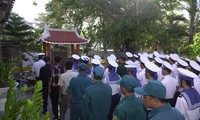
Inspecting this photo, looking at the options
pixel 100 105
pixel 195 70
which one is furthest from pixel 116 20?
pixel 100 105

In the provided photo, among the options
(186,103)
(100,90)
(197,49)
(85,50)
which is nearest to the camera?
→ (186,103)

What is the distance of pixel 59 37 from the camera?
51.0 ft

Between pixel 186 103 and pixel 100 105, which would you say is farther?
pixel 100 105

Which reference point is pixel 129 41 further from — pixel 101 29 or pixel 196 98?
pixel 196 98

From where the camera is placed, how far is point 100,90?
489cm

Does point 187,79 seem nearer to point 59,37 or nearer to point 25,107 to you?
point 25,107

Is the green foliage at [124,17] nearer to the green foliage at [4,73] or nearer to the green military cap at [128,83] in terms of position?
the green foliage at [4,73]

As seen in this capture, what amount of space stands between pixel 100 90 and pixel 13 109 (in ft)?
6.95

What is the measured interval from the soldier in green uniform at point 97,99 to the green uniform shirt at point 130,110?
112cm

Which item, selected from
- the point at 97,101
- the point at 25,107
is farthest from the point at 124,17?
the point at 25,107

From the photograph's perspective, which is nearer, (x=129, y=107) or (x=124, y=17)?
(x=129, y=107)

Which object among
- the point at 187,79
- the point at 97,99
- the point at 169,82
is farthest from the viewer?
the point at 169,82

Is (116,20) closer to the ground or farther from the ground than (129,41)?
farther from the ground

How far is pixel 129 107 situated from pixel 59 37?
12.2 meters
